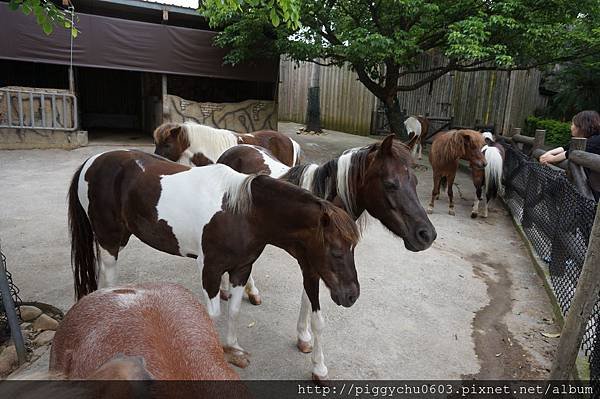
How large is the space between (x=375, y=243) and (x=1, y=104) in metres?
8.91

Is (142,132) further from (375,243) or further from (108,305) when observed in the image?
(108,305)

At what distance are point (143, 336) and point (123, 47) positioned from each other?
406 inches

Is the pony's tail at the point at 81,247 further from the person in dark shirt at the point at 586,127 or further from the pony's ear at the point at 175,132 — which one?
the person in dark shirt at the point at 586,127

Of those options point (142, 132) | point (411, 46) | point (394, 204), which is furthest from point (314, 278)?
point (142, 132)

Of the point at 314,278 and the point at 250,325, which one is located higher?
the point at 314,278

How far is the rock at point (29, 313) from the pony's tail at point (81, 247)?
0.28 metres

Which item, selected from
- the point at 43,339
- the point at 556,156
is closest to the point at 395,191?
the point at 556,156

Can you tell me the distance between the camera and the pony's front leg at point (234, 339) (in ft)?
8.09

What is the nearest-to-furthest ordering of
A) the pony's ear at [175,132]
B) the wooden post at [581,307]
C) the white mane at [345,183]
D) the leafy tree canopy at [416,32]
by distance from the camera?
the wooden post at [581,307] → the white mane at [345,183] → the pony's ear at [175,132] → the leafy tree canopy at [416,32]

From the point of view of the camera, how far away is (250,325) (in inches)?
117

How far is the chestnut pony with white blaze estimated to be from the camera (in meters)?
2.46

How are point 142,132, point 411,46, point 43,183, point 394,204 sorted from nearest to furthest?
point 394,204 < point 43,183 < point 411,46 < point 142,132

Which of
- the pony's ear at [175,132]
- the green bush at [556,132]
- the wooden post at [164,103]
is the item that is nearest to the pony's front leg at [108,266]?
the pony's ear at [175,132]

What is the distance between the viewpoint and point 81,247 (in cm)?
292
